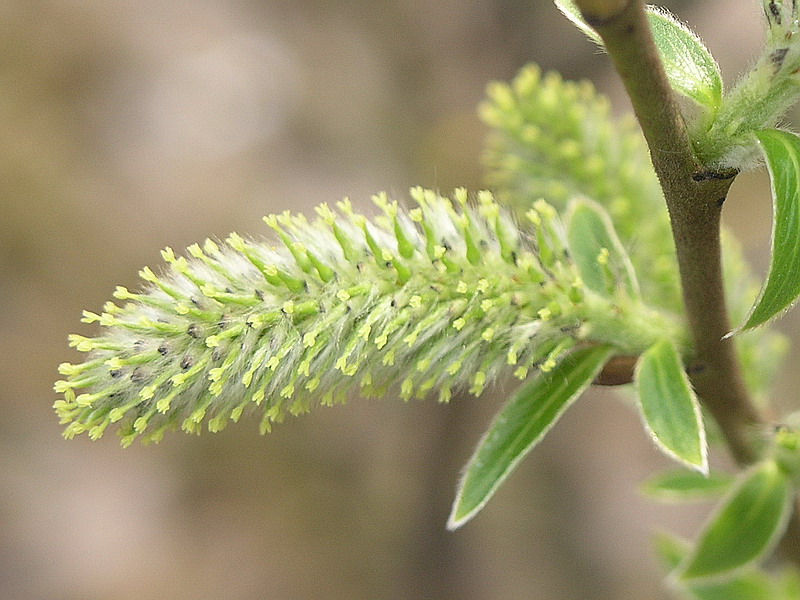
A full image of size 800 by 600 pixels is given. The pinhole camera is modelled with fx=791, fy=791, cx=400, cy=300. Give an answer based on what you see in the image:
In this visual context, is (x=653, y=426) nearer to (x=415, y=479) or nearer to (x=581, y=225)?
(x=581, y=225)

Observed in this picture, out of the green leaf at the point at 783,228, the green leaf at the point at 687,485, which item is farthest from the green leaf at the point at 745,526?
the green leaf at the point at 783,228

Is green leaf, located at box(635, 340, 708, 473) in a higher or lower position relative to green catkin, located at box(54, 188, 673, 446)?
lower

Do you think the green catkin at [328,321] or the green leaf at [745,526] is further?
the green leaf at [745,526]

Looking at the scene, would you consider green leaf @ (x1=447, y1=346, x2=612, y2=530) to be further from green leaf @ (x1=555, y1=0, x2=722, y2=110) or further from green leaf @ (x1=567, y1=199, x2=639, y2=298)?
green leaf @ (x1=555, y1=0, x2=722, y2=110)

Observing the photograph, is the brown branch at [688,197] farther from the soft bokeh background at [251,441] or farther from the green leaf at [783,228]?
the soft bokeh background at [251,441]

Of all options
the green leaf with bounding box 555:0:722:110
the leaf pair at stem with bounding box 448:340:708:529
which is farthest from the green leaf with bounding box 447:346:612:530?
the green leaf with bounding box 555:0:722:110

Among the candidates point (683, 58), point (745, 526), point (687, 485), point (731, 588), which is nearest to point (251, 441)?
point (731, 588)
